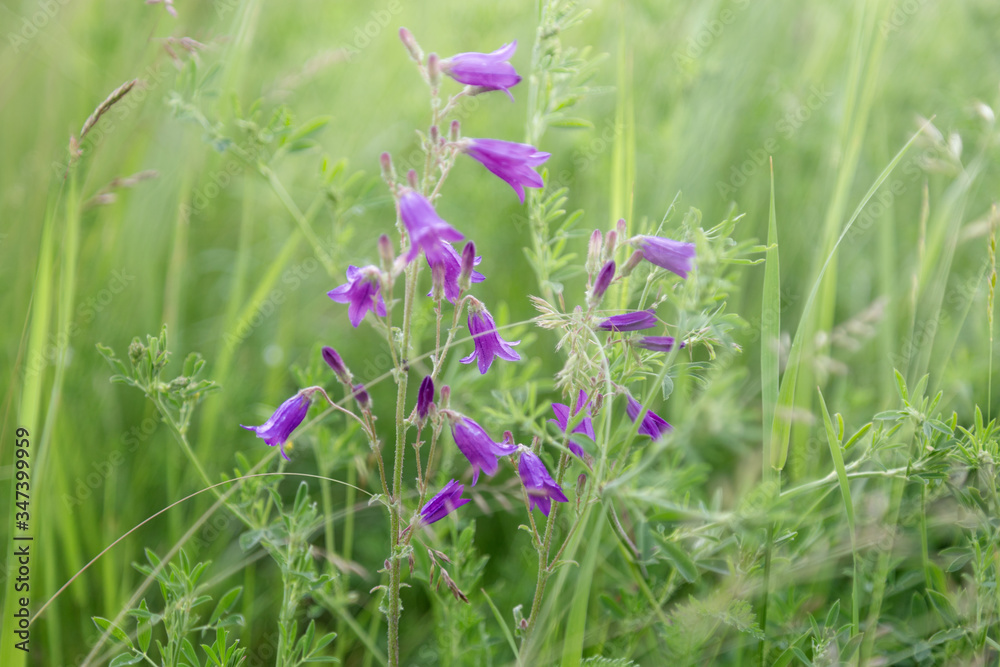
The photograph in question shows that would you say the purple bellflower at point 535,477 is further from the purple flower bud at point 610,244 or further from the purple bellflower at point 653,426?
the purple flower bud at point 610,244

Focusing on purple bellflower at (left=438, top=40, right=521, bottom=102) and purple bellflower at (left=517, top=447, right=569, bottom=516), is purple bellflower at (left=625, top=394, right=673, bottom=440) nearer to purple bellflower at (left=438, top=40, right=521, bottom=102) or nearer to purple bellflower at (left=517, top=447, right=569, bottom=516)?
purple bellflower at (left=517, top=447, right=569, bottom=516)

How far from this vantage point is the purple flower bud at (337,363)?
4.30ft

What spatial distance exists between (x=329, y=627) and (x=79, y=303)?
1.53m

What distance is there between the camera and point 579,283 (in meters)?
3.11

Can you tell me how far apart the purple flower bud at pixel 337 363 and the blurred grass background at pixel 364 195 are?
0.80m

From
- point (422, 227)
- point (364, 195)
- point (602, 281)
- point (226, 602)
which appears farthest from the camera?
point (364, 195)

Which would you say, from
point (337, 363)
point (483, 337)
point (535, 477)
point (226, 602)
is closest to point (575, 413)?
point (535, 477)

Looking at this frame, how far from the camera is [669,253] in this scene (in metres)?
1.28

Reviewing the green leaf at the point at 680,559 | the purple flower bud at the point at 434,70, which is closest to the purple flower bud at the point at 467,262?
the purple flower bud at the point at 434,70

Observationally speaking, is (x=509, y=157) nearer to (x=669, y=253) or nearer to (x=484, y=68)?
(x=484, y=68)

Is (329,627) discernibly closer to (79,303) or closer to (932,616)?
(79,303)

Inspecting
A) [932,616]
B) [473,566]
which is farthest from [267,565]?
[932,616]

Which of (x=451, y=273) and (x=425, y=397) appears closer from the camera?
(x=425, y=397)

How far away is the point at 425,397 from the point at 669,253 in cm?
53
